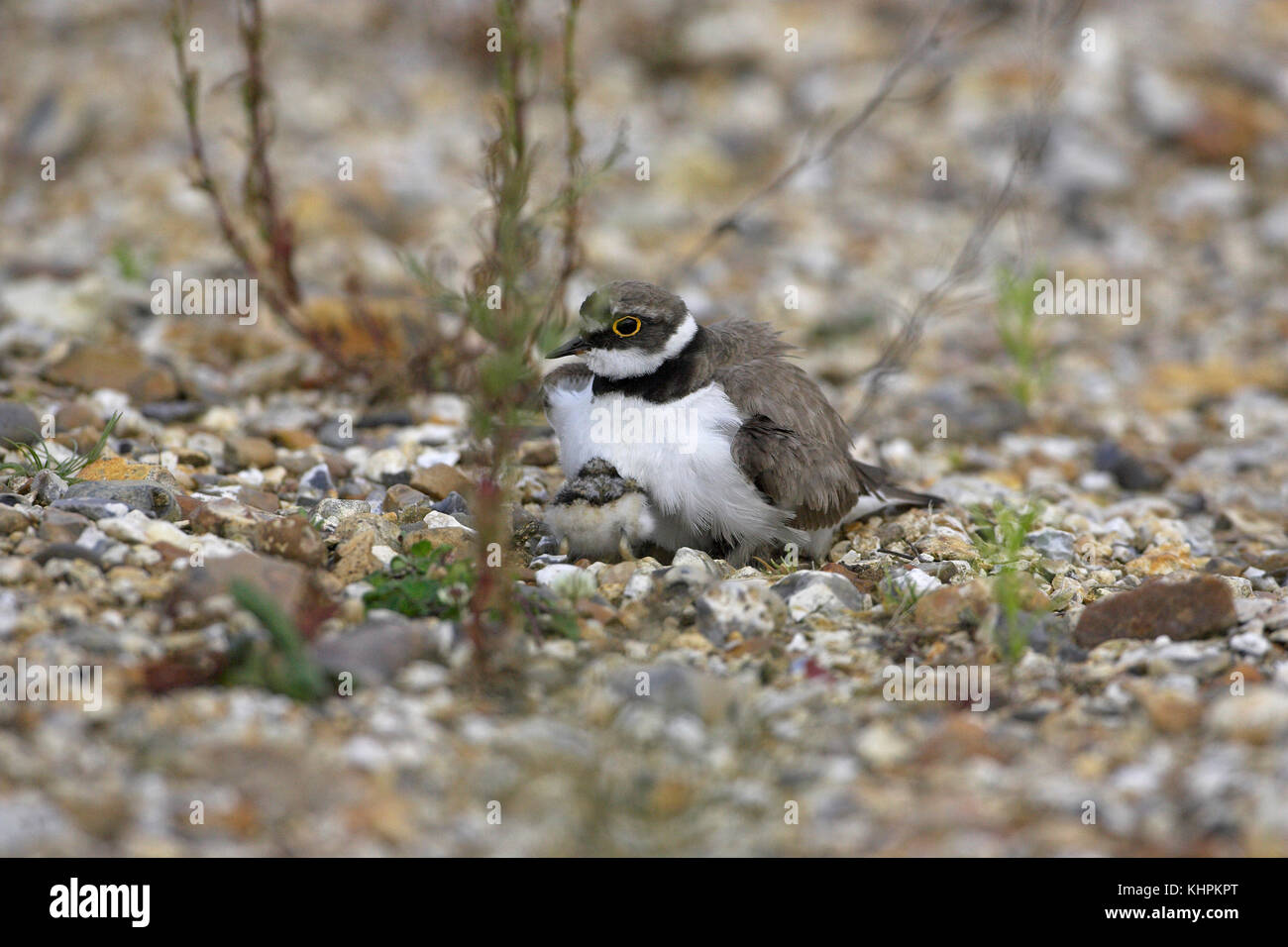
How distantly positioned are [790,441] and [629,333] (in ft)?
2.44

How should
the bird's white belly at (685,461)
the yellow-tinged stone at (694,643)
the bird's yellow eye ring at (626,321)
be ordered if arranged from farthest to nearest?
the bird's yellow eye ring at (626,321) → the bird's white belly at (685,461) → the yellow-tinged stone at (694,643)

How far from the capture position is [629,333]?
5.21m

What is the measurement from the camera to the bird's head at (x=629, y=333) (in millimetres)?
5184

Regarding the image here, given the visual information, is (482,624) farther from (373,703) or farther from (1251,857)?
(1251,857)

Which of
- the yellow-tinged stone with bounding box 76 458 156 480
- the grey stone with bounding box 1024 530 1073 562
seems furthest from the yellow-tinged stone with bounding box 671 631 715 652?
the yellow-tinged stone with bounding box 76 458 156 480

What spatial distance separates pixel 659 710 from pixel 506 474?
85 cm

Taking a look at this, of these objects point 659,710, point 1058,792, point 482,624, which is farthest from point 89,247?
point 1058,792

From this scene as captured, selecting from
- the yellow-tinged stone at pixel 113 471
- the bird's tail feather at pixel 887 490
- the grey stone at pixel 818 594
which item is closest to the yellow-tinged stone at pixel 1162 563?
the bird's tail feather at pixel 887 490

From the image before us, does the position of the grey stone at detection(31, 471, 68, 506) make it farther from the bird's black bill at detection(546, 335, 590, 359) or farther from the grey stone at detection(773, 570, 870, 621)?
the grey stone at detection(773, 570, 870, 621)

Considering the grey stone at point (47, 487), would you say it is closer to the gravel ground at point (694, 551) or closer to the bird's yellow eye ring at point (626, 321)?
the gravel ground at point (694, 551)

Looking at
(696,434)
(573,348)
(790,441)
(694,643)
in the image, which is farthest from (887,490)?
(694,643)

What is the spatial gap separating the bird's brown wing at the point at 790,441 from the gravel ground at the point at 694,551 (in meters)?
0.28

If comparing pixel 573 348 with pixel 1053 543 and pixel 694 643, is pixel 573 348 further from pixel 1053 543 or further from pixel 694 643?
pixel 1053 543

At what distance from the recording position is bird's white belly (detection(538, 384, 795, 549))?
200 inches
